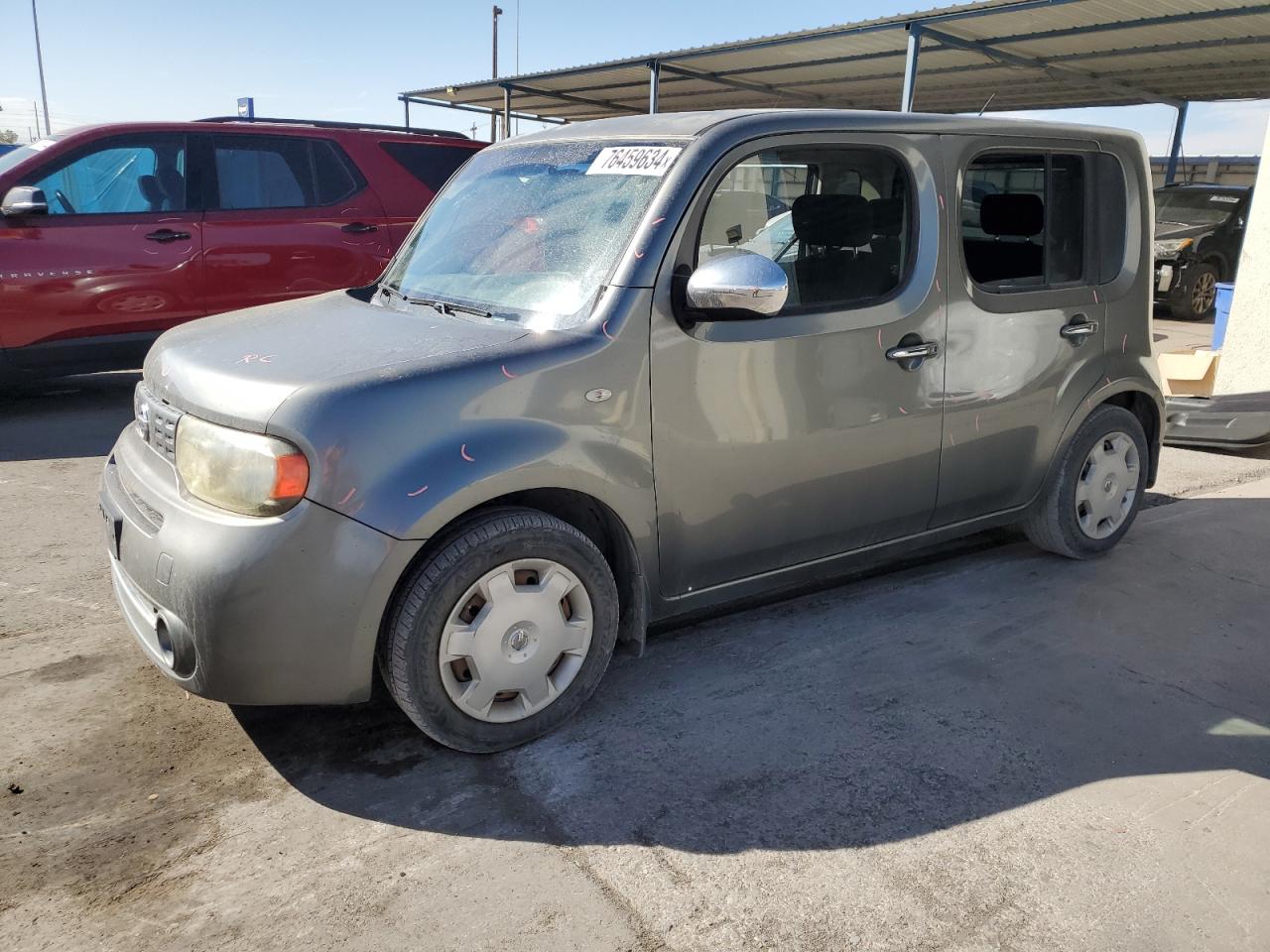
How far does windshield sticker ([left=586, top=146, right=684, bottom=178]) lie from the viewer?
308 centimetres

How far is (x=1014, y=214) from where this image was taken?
396 centimetres

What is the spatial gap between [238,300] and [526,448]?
16.6ft

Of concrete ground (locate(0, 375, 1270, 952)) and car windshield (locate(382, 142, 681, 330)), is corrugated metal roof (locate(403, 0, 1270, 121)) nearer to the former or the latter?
car windshield (locate(382, 142, 681, 330))

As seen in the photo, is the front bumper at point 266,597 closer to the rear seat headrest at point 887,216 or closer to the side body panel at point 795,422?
the side body panel at point 795,422

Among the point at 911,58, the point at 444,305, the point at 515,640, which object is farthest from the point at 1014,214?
the point at 911,58

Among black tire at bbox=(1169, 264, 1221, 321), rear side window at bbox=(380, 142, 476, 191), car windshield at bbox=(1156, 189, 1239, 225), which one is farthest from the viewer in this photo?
car windshield at bbox=(1156, 189, 1239, 225)

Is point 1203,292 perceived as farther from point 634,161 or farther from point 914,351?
point 634,161

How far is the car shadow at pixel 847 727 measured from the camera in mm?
2629

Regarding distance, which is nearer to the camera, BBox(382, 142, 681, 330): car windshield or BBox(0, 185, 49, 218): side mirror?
BBox(382, 142, 681, 330): car windshield

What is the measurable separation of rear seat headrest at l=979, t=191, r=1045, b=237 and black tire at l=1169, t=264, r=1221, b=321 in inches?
423

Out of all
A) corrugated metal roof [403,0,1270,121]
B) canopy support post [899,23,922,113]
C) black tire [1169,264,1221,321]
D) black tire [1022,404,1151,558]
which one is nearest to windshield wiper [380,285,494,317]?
black tire [1022,404,1151,558]

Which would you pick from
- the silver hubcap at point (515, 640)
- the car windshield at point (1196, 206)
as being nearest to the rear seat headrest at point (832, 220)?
the silver hubcap at point (515, 640)

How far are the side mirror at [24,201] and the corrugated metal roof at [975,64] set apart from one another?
8981 millimetres

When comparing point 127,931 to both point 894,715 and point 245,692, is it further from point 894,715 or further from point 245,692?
point 894,715
